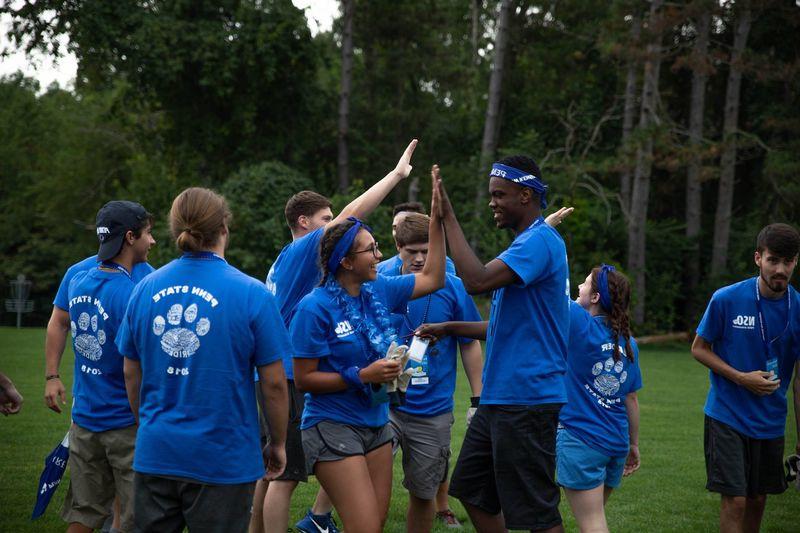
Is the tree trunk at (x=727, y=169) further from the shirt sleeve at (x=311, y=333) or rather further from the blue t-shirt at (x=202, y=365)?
the blue t-shirt at (x=202, y=365)

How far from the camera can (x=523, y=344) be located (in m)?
4.69

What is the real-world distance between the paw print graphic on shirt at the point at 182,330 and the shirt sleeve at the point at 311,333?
831mm

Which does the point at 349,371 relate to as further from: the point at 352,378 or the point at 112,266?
the point at 112,266

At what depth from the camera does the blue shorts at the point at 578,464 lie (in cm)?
532

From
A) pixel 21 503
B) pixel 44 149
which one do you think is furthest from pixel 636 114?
pixel 44 149

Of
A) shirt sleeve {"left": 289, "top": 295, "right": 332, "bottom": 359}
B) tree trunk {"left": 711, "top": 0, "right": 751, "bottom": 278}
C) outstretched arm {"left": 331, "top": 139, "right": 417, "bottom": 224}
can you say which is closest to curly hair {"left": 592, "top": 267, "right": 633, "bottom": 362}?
outstretched arm {"left": 331, "top": 139, "right": 417, "bottom": 224}

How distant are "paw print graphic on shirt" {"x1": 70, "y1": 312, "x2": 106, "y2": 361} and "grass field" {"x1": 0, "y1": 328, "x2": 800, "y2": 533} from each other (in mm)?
2089

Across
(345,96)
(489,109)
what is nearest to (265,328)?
(489,109)

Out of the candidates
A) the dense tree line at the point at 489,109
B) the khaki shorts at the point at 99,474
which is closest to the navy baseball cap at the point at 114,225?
the khaki shorts at the point at 99,474

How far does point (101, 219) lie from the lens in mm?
5562

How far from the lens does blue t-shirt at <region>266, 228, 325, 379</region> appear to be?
19.2 feet

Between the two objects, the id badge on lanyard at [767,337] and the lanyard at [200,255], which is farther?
the id badge on lanyard at [767,337]

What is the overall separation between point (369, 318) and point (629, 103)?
87.5 feet

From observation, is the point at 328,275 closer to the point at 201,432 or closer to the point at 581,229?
the point at 201,432
